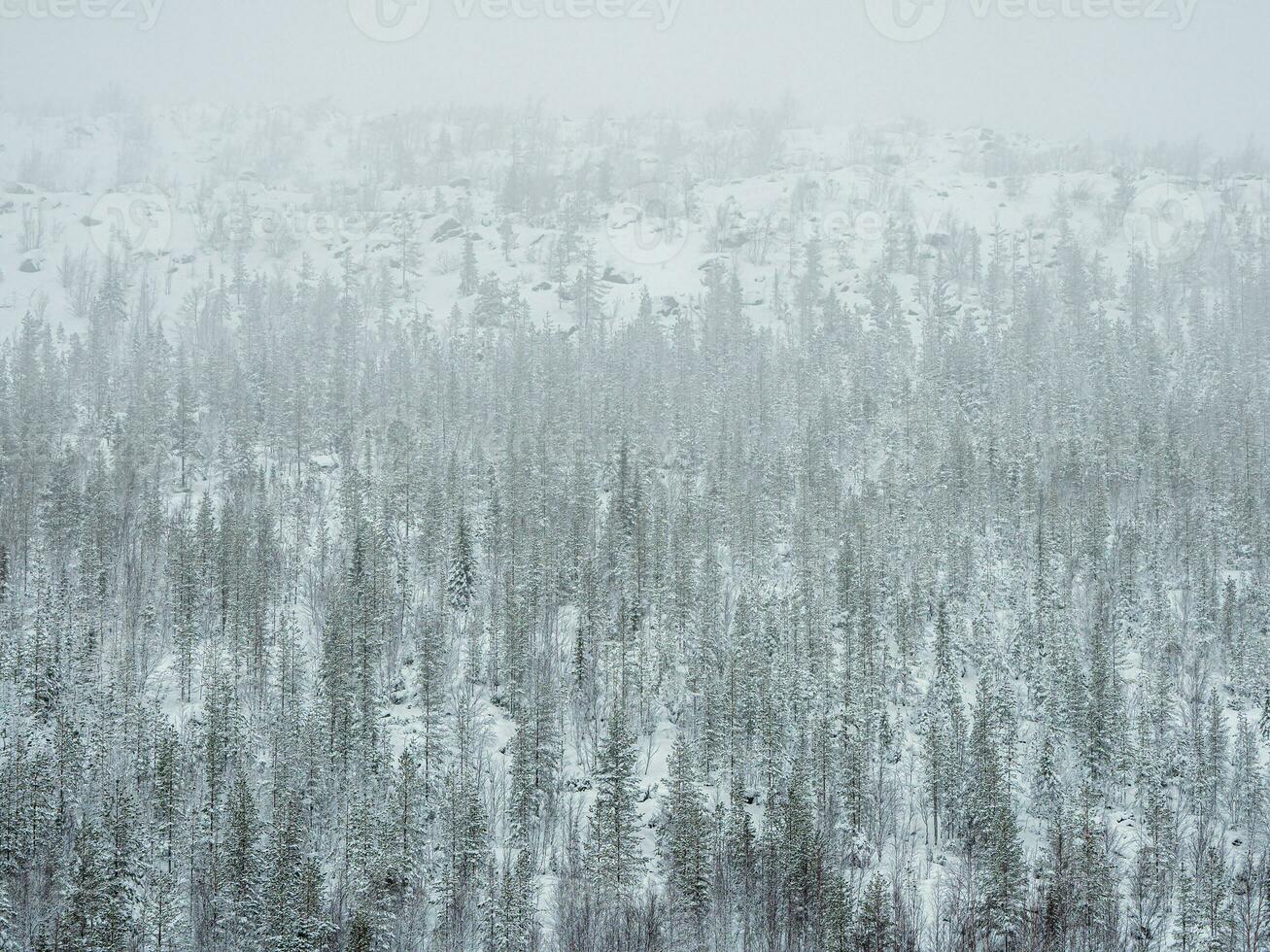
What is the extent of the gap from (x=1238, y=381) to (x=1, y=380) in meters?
161

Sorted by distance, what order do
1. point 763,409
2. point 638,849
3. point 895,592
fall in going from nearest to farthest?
point 638,849 < point 895,592 < point 763,409

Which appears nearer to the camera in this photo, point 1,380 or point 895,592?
point 895,592

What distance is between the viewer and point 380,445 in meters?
108

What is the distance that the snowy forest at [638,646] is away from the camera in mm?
54094

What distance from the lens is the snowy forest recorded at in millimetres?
54094

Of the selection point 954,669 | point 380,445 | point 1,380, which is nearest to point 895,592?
point 954,669

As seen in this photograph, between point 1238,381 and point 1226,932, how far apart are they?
95010 millimetres

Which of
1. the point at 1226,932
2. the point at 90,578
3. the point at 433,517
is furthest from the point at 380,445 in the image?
the point at 1226,932

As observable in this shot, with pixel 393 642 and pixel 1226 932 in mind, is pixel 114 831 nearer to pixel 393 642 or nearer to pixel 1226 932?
pixel 393 642

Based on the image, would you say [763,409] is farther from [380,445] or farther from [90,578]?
[90,578]

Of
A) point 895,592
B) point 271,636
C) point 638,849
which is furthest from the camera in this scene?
point 895,592

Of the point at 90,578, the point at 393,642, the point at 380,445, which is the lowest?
the point at 393,642

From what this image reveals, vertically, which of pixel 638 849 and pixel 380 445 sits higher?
pixel 380 445

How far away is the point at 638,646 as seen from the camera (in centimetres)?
7612
